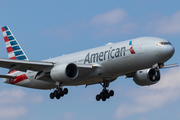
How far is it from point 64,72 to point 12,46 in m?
16.2

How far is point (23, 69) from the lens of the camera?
1511 inches

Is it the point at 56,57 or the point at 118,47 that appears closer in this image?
the point at 118,47

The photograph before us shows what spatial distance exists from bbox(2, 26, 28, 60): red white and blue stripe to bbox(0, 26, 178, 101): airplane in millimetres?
5096

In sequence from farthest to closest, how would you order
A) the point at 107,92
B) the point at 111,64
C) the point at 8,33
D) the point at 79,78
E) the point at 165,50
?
the point at 8,33, the point at 107,92, the point at 79,78, the point at 111,64, the point at 165,50

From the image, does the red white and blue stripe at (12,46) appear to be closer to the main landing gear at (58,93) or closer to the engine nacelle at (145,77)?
the main landing gear at (58,93)

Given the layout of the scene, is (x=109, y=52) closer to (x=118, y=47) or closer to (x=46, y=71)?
(x=118, y=47)

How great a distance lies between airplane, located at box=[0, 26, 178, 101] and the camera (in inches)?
1339

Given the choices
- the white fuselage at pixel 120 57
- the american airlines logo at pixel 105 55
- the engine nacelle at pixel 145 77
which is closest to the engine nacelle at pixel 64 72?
the white fuselage at pixel 120 57

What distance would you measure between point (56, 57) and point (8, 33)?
11554 mm

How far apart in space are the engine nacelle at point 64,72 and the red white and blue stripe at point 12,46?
40.2 feet

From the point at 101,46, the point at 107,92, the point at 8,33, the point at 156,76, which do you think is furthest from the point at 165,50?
the point at 8,33

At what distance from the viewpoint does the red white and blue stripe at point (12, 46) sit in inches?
1887

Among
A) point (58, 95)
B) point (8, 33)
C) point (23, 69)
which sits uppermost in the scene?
point (8, 33)

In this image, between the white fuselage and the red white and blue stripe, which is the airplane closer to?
the white fuselage
